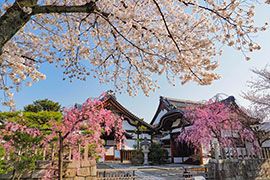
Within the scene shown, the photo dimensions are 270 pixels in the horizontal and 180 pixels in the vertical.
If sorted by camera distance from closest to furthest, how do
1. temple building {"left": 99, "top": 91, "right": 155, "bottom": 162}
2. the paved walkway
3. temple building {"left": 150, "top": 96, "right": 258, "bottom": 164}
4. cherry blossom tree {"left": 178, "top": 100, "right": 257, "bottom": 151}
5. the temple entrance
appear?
the paved walkway < cherry blossom tree {"left": 178, "top": 100, "right": 257, "bottom": 151} < temple building {"left": 150, "top": 96, "right": 258, "bottom": 164} < the temple entrance < temple building {"left": 99, "top": 91, "right": 155, "bottom": 162}

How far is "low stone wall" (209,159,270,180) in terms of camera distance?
6584mm

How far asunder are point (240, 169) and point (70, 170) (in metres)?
5.68

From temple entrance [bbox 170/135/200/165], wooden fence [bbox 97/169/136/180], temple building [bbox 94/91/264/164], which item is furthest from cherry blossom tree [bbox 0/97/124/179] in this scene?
temple entrance [bbox 170/135/200/165]

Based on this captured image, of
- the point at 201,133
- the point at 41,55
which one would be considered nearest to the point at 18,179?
the point at 41,55

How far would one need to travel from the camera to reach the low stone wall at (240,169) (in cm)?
658

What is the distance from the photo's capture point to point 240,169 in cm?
713

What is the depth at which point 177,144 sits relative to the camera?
1403cm

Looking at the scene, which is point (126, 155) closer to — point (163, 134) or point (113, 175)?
point (163, 134)

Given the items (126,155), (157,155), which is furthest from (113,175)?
(126,155)

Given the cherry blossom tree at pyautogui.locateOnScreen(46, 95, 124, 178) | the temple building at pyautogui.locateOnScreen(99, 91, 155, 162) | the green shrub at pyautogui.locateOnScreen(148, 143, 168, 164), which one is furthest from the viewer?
the temple building at pyautogui.locateOnScreen(99, 91, 155, 162)

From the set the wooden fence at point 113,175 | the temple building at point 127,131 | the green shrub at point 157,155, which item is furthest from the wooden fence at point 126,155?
the wooden fence at point 113,175

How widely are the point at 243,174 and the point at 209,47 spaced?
564 centimetres

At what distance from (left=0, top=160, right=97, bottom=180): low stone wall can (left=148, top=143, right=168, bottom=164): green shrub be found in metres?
9.04

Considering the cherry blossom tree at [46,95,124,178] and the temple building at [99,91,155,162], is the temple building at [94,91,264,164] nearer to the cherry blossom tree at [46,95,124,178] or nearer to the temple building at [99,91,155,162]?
the temple building at [99,91,155,162]
